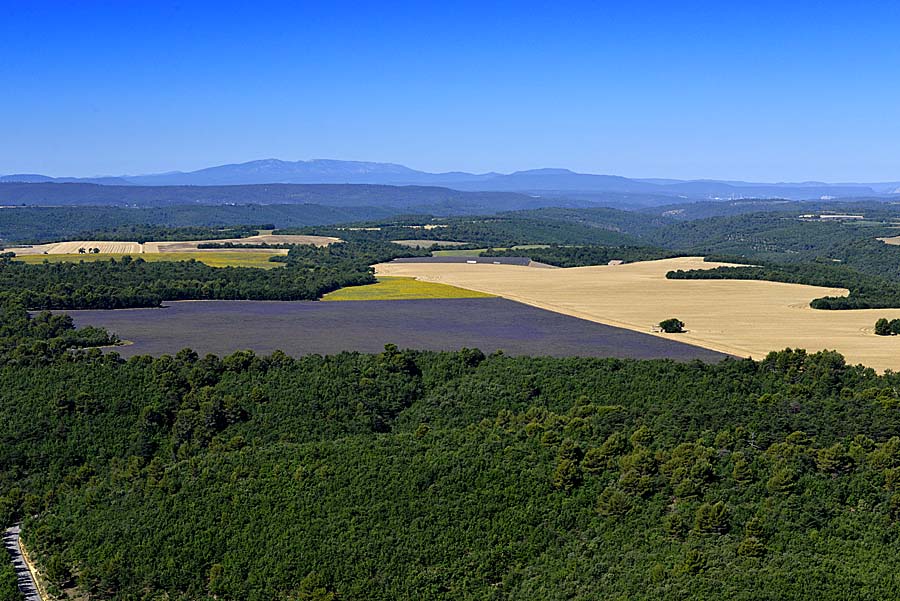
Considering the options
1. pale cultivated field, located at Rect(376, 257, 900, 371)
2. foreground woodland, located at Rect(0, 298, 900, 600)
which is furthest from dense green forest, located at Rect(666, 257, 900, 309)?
foreground woodland, located at Rect(0, 298, 900, 600)

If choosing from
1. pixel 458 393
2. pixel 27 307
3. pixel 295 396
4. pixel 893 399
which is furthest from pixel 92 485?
pixel 27 307

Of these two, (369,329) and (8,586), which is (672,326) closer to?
(369,329)

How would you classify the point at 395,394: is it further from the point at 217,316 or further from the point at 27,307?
the point at 27,307

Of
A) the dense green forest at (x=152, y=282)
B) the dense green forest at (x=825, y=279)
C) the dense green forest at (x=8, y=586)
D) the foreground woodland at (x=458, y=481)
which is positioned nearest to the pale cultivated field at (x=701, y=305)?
the dense green forest at (x=825, y=279)

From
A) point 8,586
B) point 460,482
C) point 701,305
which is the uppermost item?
point 701,305

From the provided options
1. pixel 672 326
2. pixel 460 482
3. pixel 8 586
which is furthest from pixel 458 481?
pixel 672 326

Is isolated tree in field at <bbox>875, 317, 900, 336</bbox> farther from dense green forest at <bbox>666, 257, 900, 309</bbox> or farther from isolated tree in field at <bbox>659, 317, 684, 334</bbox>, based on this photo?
isolated tree in field at <bbox>659, 317, 684, 334</bbox>

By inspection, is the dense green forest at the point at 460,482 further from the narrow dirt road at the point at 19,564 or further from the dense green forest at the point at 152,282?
the dense green forest at the point at 152,282
